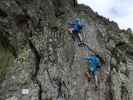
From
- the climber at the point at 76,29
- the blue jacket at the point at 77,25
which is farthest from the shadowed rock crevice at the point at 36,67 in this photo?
the blue jacket at the point at 77,25

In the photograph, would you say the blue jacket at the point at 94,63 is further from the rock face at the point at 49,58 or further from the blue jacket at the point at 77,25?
the blue jacket at the point at 77,25

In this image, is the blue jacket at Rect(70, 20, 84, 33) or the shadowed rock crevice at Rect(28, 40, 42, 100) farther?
the blue jacket at Rect(70, 20, 84, 33)

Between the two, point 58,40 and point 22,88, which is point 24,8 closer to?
point 58,40

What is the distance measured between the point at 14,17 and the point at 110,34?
722cm

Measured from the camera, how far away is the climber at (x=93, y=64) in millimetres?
17281

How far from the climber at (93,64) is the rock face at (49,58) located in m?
0.32

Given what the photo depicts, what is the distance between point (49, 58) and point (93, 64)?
9.29 feet

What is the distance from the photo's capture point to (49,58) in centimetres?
1652

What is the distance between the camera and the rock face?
15.5m

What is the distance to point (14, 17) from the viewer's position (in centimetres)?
1702

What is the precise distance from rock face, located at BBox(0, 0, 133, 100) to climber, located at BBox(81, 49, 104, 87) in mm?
318

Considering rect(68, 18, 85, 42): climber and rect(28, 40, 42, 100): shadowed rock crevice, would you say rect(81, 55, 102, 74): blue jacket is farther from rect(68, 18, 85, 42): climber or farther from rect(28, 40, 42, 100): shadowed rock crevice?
rect(28, 40, 42, 100): shadowed rock crevice

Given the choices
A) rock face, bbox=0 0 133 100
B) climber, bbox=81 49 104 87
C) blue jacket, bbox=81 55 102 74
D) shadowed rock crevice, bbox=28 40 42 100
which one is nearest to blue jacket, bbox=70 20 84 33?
rock face, bbox=0 0 133 100

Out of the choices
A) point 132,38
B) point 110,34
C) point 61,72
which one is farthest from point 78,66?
point 132,38
